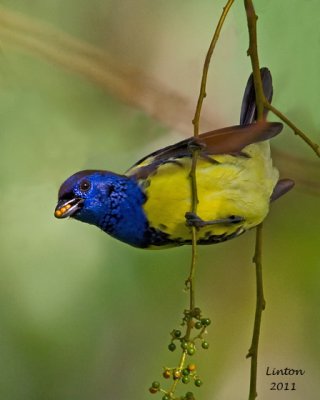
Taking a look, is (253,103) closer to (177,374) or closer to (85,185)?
(85,185)

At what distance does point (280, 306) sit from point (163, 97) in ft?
1.25

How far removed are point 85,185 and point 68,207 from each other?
37 millimetres

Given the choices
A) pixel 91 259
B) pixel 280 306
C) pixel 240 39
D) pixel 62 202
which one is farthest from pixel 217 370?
pixel 240 39

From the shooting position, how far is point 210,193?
0.92 metres

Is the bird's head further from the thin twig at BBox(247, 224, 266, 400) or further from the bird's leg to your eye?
the thin twig at BBox(247, 224, 266, 400)

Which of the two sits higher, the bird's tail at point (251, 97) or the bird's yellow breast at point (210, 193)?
the bird's tail at point (251, 97)

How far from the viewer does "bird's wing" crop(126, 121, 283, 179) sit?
94 cm

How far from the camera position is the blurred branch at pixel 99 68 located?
3.26 ft

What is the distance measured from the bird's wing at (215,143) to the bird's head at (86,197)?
61 millimetres

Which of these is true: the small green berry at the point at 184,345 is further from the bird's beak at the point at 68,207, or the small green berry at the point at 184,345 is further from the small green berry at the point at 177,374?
the bird's beak at the point at 68,207

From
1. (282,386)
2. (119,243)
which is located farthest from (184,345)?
(282,386)

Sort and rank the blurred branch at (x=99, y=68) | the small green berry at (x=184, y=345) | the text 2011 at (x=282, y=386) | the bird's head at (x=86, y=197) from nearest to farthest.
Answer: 1. the small green berry at (x=184, y=345)
2. the bird's head at (x=86, y=197)
3. the blurred branch at (x=99, y=68)
4. the text 2011 at (x=282, y=386)

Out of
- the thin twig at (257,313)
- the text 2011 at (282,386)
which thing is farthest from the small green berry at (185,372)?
the text 2011 at (282,386)

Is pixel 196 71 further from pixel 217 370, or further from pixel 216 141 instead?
pixel 217 370
